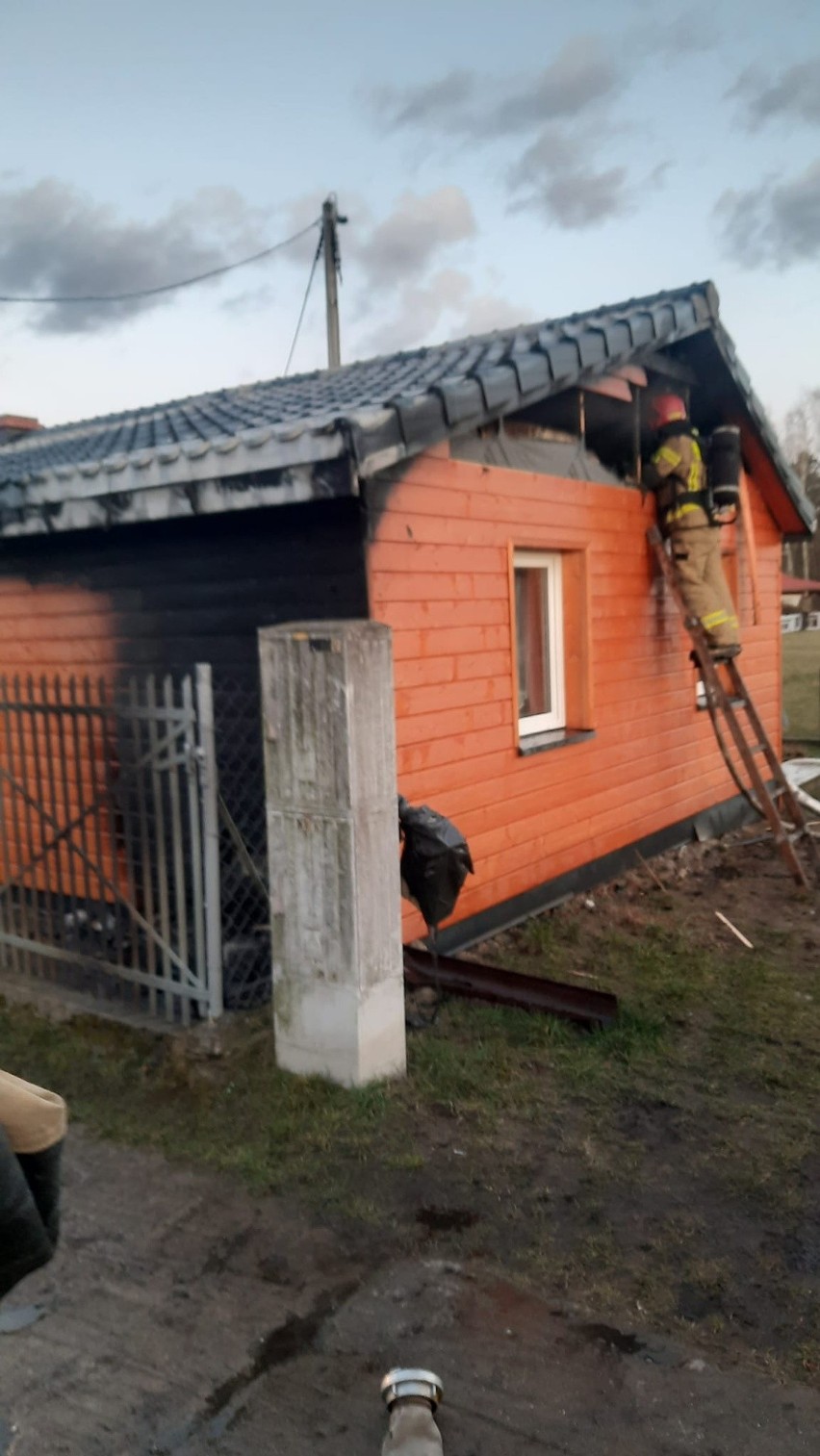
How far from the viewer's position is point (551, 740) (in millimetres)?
7363

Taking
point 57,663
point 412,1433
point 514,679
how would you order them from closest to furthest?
point 412,1433
point 57,663
point 514,679

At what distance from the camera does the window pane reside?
7.50 metres

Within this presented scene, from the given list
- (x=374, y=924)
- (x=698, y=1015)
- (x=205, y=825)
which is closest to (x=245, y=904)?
(x=205, y=825)

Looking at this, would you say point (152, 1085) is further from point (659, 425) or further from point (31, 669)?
point (659, 425)

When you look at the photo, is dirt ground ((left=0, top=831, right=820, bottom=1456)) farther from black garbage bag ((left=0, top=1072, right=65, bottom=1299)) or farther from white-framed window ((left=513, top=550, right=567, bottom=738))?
white-framed window ((left=513, top=550, right=567, bottom=738))

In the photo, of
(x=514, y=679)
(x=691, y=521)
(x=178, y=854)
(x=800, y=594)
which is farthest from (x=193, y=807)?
(x=800, y=594)

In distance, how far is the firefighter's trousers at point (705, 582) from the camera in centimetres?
827

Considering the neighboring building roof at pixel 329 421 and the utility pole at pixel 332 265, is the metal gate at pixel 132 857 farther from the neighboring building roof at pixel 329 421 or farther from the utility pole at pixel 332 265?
the utility pole at pixel 332 265

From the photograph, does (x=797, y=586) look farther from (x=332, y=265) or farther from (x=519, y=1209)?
(x=519, y=1209)

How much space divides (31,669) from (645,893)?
15.4 feet

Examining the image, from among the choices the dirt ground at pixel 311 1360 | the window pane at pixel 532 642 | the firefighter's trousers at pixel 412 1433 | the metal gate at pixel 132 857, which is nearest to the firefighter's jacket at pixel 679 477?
the window pane at pixel 532 642

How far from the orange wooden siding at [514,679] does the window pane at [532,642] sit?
0.23 meters

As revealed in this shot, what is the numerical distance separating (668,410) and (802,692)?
678 inches

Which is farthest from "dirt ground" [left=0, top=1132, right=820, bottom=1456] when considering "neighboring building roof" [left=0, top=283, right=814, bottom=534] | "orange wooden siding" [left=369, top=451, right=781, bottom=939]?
"neighboring building roof" [left=0, top=283, right=814, bottom=534]
